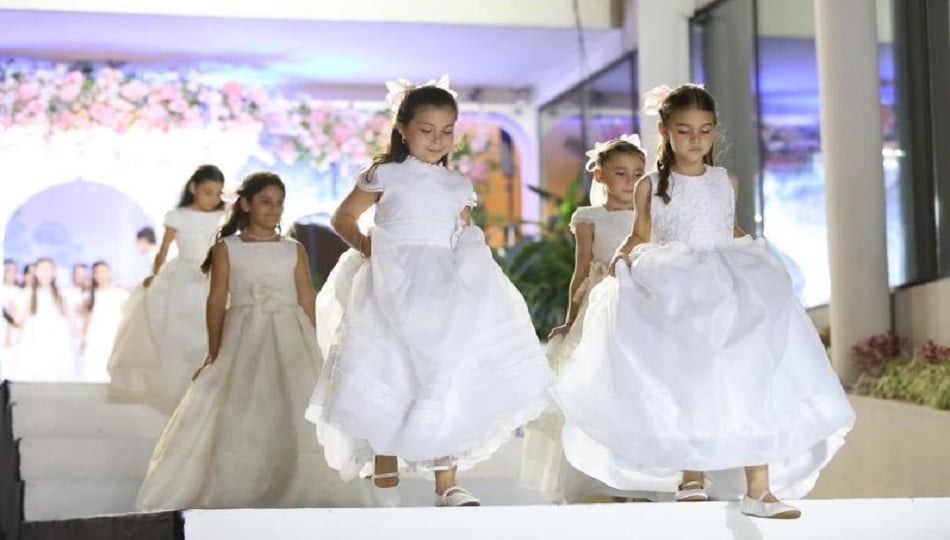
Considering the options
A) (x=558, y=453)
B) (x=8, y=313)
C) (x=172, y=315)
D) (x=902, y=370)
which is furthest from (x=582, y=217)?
(x=8, y=313)

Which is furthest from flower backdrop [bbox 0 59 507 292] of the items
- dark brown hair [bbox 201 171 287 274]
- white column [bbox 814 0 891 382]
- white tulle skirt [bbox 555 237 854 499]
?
white tulle skirt [bbox 555 237 854 499]

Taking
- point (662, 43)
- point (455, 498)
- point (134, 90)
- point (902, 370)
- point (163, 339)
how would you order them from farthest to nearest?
point (134, 90) < point (662, 43) < point (163, 339) < point (902, 370) < point (455, 498)

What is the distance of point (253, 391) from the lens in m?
6.63

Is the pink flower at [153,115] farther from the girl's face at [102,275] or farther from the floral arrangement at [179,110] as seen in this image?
the girl's face at [102,275]

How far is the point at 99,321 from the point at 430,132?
9859 mm

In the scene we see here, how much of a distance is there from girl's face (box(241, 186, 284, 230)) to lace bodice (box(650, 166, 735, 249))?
1.91 m

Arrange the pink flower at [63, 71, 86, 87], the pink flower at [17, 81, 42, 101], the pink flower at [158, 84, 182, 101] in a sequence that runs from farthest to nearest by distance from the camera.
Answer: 1. the pink flower at [158, 84, 182, 101]
2. the pink flower at [63, 71, 86, 87]
3. the pink flower at [17, 81, 42, 101]

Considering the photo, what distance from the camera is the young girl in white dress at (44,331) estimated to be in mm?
14430

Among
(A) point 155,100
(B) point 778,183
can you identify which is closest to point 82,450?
(B) point 778,183

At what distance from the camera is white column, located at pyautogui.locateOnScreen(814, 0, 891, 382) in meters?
9.16

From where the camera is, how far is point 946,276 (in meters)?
9.08

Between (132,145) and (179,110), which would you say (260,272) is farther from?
(132,145)

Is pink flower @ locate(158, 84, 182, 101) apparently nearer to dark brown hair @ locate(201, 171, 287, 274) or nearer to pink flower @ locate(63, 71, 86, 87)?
pink flower @ locate(63, 71, 86, 87)

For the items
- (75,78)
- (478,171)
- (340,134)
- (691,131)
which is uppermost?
(75,78)
